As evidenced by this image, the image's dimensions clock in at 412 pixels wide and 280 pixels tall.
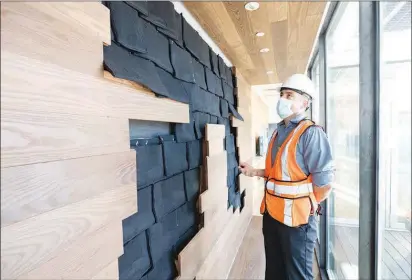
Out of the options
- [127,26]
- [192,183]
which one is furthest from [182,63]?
[192,183]

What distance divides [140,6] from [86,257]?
0.97m

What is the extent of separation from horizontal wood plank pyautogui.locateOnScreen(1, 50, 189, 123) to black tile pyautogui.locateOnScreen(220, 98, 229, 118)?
133 cm

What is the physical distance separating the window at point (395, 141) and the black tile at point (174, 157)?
103 centimetres

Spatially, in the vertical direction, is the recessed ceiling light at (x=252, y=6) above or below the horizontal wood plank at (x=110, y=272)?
above

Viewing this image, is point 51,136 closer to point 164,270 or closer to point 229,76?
point 164,270

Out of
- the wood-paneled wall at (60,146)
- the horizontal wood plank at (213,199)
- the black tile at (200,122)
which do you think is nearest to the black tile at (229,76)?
the black tile at (200,122)

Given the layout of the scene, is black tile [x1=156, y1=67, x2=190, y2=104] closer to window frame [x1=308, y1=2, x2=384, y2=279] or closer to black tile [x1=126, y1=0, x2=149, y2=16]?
black tile [x1=126, y1=0, x2=149, y2=16]

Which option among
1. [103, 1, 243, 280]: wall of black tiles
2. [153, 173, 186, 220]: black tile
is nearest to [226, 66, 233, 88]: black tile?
[103, 1, 243, 280]: wall of black tiles

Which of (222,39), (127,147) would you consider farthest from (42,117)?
(222,39)

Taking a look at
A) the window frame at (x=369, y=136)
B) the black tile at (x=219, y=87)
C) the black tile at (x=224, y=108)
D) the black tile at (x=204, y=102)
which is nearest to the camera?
the window frame at (x=369, y=136)

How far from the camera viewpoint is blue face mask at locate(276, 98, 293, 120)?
1.72 meters

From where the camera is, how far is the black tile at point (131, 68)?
0.85 m

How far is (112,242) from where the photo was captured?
32.9 inches

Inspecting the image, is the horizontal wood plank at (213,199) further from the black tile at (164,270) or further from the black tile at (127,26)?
the black tile at (127,26)
